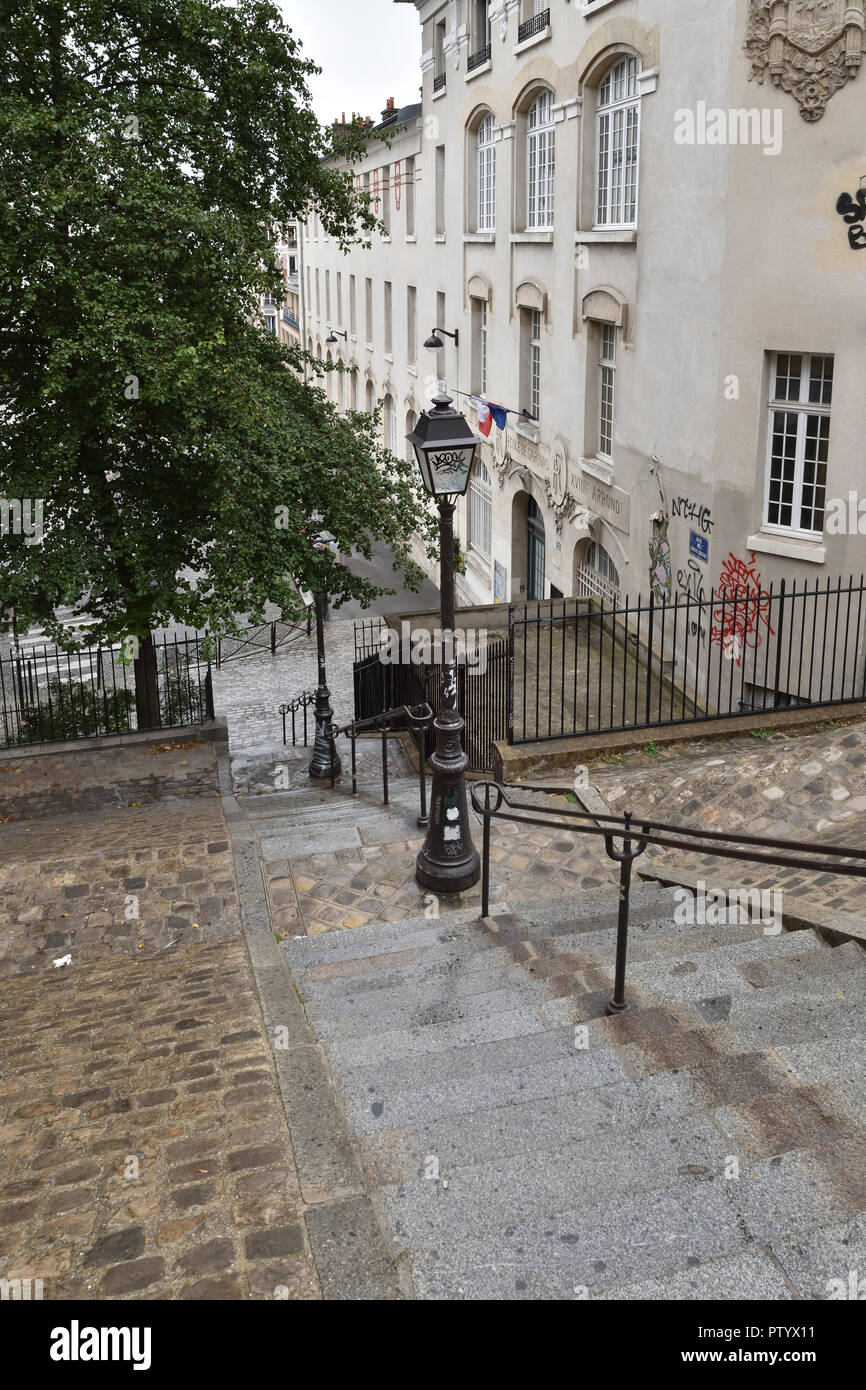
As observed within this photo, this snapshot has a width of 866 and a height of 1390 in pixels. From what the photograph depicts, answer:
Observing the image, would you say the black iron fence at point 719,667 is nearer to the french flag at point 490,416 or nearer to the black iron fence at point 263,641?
the french flag at point 490,416

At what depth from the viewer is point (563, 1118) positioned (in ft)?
13.9

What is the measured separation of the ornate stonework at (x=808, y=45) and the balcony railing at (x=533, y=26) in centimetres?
706

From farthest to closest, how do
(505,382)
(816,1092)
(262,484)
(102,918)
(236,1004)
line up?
(505,382)
(262,484)
(102,918)
(236,1004)
(816,1092)

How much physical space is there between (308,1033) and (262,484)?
8.46 metres

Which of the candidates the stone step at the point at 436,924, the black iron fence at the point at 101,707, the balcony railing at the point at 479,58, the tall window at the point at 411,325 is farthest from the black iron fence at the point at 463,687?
the tall window at the point at 411,325

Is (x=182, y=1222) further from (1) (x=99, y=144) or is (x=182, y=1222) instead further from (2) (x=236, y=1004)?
(1) (x=99, y=144)

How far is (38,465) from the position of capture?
11961 mm

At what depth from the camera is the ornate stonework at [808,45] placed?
1018 cm

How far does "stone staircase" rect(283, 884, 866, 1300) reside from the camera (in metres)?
3.39

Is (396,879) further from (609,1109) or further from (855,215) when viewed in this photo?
(855,215)

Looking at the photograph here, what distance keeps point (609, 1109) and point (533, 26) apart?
18289 mm

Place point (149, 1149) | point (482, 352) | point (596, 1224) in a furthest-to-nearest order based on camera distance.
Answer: point (482, 352), point (149, 1149), point (596, 1224)

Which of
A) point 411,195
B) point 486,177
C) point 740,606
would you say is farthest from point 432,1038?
point 411,195

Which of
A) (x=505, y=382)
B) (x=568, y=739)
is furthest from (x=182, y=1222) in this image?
(x=505, y=382)
